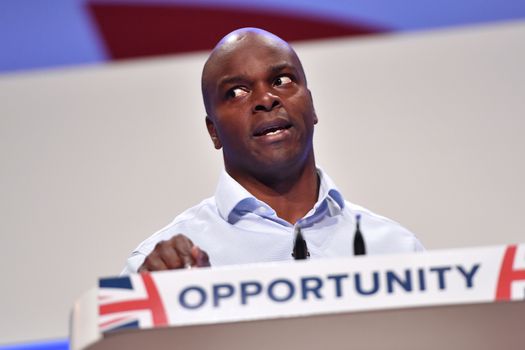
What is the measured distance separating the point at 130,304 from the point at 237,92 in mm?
1084

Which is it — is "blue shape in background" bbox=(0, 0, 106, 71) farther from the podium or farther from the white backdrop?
the podium

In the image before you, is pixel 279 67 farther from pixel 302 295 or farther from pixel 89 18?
pixel 89 18

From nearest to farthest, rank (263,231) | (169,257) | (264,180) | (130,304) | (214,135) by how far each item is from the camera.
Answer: (130,304) → (169,257) → (263,231) → (264,180) → (214,135)

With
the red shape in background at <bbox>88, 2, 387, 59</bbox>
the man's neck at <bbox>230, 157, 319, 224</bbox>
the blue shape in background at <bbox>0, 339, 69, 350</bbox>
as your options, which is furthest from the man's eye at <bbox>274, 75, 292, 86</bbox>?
the blue shape in background at <bbox>0, 339, 69, 350</bbox>

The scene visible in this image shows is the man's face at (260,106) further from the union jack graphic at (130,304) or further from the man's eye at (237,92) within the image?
the union jack graphic at (130,304)

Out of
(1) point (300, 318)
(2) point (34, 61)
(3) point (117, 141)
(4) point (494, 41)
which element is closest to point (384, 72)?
(4) point (494, 41)

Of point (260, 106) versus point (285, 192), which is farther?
point (285, 192)

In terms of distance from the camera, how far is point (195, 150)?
3902 mm

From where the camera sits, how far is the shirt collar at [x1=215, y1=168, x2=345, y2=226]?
2453 mm

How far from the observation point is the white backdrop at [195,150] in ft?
12.5

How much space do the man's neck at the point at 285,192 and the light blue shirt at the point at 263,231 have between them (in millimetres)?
42

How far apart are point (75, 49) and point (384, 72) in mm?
1250

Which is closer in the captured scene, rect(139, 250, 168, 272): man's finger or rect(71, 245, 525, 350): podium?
rect(71, 245, 525, 350): podium

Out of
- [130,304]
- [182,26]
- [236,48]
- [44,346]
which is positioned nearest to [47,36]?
[182,26]
